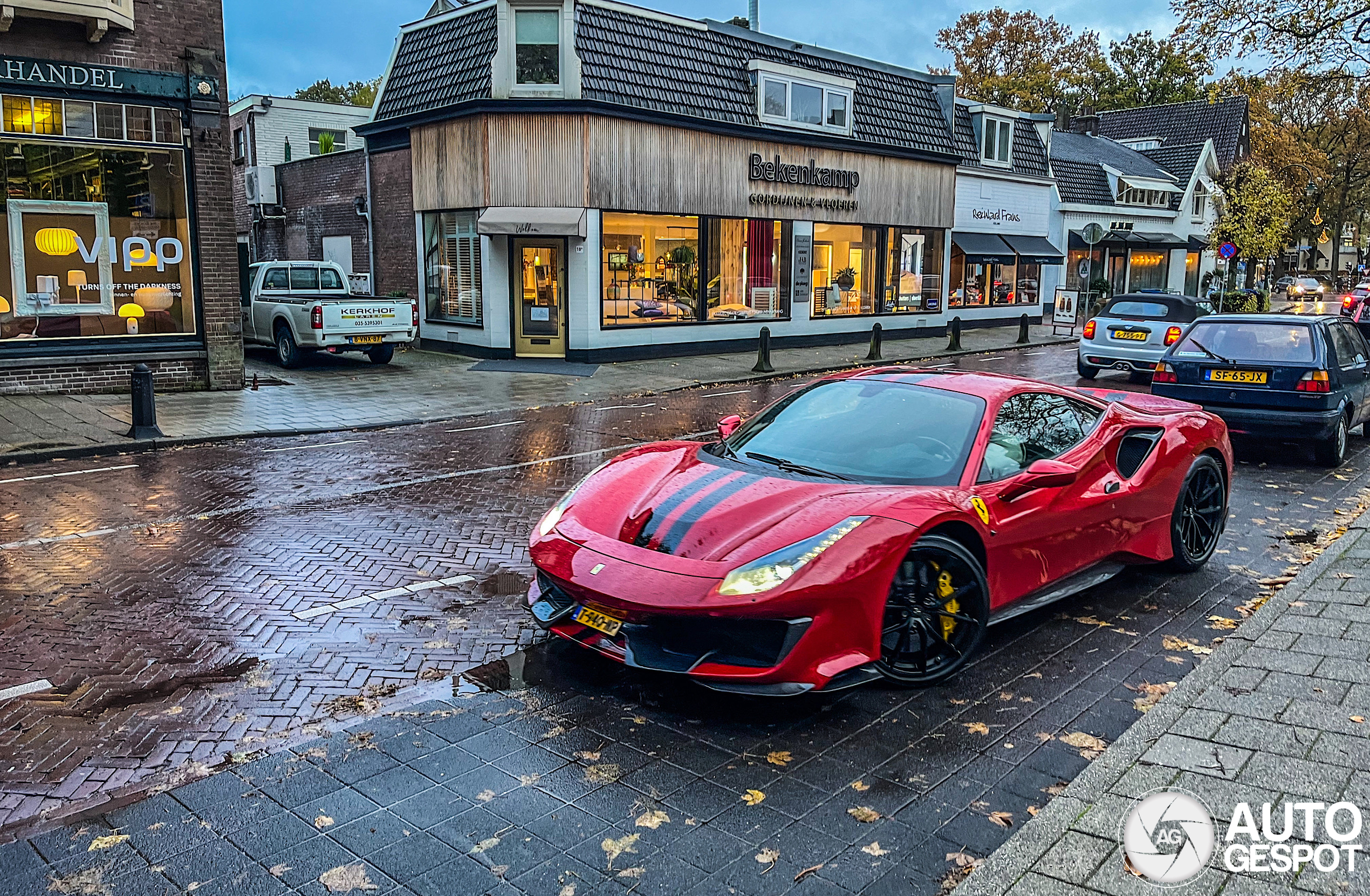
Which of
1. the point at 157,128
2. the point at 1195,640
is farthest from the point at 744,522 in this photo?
the point at 157,128

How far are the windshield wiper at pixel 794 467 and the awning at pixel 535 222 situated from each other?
15.0m

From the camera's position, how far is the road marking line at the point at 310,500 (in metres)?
7.45

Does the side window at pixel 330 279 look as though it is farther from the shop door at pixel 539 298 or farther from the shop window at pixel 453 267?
the shop door at pixel 539 298

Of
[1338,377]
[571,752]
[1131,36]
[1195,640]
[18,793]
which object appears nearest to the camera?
[18,793]

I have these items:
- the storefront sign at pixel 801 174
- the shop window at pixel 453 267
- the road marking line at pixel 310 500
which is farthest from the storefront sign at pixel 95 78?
the storefront sign at pixel 801 174

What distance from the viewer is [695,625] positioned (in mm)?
4176

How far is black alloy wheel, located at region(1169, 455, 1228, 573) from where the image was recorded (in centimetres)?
640

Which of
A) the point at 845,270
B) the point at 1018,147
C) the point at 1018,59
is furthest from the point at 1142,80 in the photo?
the point at 845,270

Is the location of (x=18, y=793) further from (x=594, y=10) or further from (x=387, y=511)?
(x=594, y=10)

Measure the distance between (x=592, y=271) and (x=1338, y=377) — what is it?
1341 cm

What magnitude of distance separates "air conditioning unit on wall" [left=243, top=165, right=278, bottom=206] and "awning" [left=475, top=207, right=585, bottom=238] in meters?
11.3

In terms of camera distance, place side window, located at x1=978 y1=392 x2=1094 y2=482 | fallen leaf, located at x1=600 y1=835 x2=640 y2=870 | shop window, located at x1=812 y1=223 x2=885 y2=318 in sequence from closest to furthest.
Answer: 1. fallen leaf, located at x1=600 y1=835 x2=640 y2=870
2. side window, located at x1=978 y1=392 x2=1094 y2=482
3. shop window, located at x1=812 y1=223 x2=885 y2=318

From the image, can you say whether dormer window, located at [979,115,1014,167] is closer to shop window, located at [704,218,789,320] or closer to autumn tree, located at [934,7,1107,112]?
shop window, located at [704,218,789,320]

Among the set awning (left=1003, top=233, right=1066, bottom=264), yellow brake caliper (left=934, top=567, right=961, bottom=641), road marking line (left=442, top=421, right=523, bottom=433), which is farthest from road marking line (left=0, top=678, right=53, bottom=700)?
awning (left=1003, top=233, right=1066, bottom=264)
